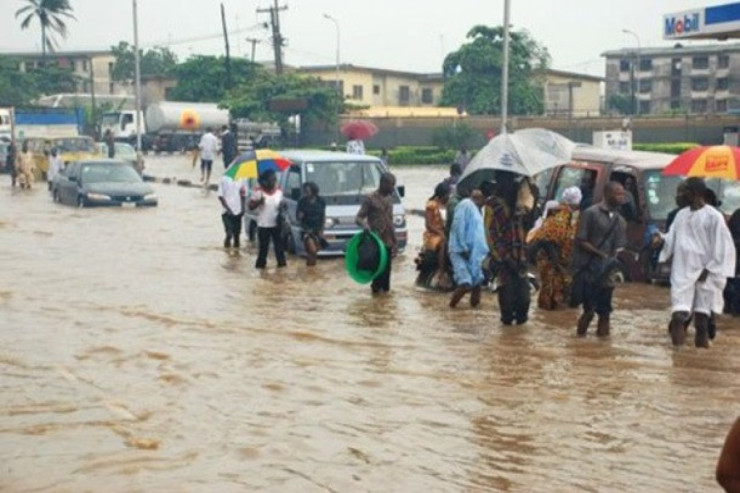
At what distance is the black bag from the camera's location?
16197mm

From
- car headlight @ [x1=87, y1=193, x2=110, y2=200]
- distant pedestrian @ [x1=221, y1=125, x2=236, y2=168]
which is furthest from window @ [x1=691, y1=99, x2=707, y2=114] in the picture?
car headlight @ [x1=87, y1=193, x2=110, y2=200]

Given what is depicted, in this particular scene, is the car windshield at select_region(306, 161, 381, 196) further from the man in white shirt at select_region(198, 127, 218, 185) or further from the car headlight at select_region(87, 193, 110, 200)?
the man in white shirt at select_region(198, 127, 218, 185)

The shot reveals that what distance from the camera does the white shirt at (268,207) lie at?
18531 mm

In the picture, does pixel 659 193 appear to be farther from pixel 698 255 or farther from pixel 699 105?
pixel 699 105

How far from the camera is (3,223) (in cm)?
2823

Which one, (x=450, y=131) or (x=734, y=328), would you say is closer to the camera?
(x=734, y=328)

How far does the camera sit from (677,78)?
10700cm

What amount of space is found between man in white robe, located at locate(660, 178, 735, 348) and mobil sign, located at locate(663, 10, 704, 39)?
14018 millimetres

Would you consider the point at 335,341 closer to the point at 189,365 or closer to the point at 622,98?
the point at 189,365

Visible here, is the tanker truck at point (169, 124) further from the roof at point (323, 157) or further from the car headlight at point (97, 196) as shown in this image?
the roof at point (323, 157)

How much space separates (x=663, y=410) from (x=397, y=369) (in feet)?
8.09

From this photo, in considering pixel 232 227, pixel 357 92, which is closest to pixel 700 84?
pixel 357 92

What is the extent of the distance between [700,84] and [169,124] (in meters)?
47.9

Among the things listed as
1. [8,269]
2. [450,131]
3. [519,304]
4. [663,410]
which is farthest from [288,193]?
[450,131]
